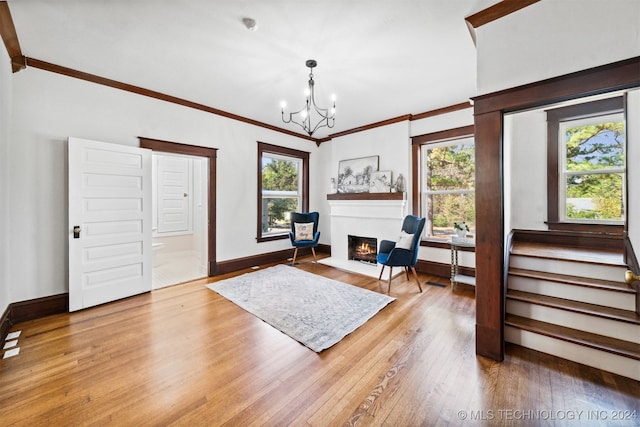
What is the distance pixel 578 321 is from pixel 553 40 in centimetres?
209

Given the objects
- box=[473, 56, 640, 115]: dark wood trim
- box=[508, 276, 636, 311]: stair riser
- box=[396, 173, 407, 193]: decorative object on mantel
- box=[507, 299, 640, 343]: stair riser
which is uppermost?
box=[473, 56, 640, 115]: dark wood trim

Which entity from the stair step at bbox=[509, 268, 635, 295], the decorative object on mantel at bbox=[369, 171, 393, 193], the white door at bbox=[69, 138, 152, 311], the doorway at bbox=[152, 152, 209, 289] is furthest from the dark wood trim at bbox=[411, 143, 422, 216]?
the doorway at bbox=[152, 152, 209, 289]

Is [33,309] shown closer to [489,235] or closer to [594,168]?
[489,235]

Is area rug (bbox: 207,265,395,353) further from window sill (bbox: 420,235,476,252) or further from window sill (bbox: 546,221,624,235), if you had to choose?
window sill (bbox: 546,221,624,235)

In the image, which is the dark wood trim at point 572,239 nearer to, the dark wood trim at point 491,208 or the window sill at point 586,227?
the window sill at point 586,227

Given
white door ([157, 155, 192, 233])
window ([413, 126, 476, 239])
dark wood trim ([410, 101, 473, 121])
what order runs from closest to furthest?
1. dark wood trim ([410, 101, 473, 121])
2. window ([413, 126, 476, 239])
3. white door ([157, 155, 192, 233])

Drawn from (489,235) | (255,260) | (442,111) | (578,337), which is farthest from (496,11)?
(255,260)

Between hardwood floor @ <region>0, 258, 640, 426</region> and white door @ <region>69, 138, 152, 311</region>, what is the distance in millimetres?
487

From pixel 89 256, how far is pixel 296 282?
2.49 metres

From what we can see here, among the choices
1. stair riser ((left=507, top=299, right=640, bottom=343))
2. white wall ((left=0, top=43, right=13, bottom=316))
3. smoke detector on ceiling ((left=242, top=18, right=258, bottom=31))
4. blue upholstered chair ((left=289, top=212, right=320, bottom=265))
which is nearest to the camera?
stair riser ((left=507, top=299, right=640, bottom=343))

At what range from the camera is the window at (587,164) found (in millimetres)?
2895

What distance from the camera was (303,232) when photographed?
480cm

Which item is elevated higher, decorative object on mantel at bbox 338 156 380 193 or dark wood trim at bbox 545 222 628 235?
decorative object on mantel at bbox 338 156 380 193

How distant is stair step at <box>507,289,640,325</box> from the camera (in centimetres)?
180
